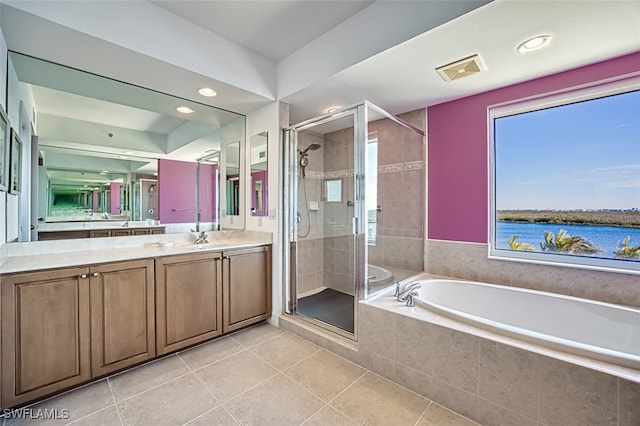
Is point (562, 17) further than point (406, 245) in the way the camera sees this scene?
No

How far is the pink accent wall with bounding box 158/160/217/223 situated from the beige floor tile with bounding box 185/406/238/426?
1769mm

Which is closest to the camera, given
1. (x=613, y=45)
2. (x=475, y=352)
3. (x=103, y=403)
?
(x=475, y=352)

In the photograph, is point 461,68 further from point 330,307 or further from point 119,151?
point 119,151

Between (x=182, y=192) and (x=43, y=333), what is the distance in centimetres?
151

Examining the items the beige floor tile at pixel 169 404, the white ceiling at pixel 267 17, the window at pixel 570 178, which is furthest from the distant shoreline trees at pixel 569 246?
the beige floor tile at pixel 169 404

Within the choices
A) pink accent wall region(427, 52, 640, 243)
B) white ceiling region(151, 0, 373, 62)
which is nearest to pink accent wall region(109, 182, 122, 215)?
white ceiling region(151, 0, 373, 62)

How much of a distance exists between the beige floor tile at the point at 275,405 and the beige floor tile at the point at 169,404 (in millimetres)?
184

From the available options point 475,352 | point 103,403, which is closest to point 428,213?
point 475,352

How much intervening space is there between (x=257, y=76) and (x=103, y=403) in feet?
8.87

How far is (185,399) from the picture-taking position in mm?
1658

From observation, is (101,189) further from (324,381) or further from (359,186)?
(324,381)

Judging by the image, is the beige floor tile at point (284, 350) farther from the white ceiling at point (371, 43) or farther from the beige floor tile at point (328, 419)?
the white ceiling at point (371, 43)

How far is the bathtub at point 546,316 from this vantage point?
A: 54.2 inches

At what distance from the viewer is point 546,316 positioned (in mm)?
2039
